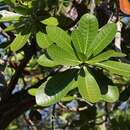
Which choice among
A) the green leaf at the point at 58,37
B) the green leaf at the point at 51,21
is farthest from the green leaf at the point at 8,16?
the green leaf at the point at 58,37

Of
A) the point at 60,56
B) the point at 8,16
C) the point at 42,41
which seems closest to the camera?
the point at 60,56

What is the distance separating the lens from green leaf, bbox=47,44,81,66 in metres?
1.37

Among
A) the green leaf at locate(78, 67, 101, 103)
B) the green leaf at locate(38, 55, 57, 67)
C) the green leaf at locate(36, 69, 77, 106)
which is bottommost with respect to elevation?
the green leaf at locate(36, 69, 77, 106)

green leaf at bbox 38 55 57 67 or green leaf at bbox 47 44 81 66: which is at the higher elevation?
green leaf at bbox 47 44 81 66

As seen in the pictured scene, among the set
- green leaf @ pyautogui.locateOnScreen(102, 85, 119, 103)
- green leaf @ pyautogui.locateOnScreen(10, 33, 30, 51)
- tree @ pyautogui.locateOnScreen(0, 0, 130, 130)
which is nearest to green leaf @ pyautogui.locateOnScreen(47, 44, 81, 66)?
tree @ pyautogui.locateOnScreen(0, 0, 130, 130)

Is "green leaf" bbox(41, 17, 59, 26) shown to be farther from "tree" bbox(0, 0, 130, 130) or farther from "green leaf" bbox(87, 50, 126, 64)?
"green leaf" bbox(87, 50, 126, 64)

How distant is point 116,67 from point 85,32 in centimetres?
13

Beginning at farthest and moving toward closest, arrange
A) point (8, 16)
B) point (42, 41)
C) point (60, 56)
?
point (8, 16), point (42, 41), point (60, 56)

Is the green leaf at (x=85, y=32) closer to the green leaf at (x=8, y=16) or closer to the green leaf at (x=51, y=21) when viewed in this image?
the green leaf at (x=51, y=21)

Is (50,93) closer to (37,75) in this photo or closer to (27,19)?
(27,19)

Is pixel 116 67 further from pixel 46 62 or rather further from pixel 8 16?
pixel 8 16

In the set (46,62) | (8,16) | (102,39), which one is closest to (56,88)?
(46,62)

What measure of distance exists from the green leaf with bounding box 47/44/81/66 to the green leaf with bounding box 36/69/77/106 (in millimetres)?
70

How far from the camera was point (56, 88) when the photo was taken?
1.45 metres
